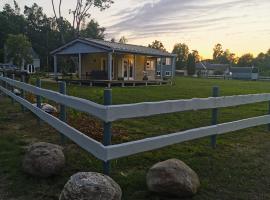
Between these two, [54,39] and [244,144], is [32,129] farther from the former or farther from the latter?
[54,39]

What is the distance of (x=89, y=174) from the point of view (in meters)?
3.69

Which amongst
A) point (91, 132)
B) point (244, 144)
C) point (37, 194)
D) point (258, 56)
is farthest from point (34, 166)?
point (258, 56)

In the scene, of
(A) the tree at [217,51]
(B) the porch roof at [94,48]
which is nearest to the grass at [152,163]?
(B) the porch roof at [94,48]

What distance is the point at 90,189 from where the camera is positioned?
3479 mm

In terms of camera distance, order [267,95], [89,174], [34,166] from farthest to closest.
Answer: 1. [267,95]
2. [34,166]
3. [89,174]

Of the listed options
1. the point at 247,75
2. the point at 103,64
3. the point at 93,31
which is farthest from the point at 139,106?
Result: the point at 247,75

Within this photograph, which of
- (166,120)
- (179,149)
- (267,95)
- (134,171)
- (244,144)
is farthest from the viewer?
(166,120)

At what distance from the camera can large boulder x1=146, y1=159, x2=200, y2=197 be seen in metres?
4.00

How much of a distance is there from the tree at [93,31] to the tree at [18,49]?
23928mm

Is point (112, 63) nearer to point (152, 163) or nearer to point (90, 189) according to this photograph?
point (152, 163)

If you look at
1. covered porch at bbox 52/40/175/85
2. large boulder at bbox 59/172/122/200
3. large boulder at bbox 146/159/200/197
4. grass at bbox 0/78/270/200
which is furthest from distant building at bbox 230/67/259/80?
large boulder at bbox 59/172/122/200

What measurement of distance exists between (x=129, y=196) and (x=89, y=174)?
2.34ft

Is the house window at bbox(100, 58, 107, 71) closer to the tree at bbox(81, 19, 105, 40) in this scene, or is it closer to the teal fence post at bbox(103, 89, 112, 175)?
the teal fence post at bbox(103, 89, 112, 175)

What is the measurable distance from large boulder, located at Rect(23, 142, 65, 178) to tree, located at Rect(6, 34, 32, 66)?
43106 millimetres
